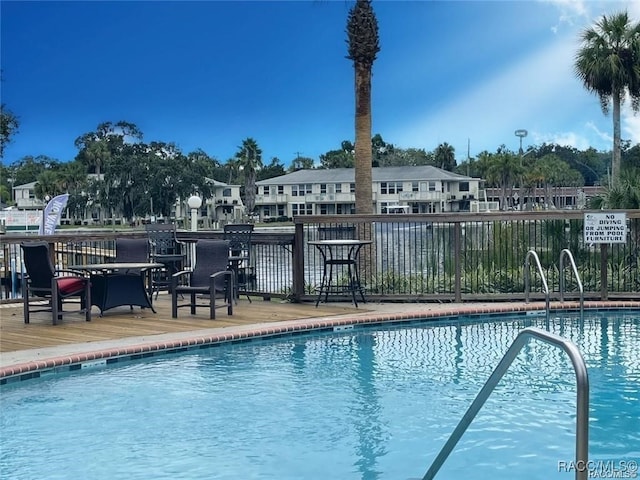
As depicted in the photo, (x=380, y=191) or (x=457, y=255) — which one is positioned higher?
(x=380, y=191)

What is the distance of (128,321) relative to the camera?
352 inches

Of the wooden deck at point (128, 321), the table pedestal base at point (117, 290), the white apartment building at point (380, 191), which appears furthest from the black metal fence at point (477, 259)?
the white apartment building at point (380, 191)

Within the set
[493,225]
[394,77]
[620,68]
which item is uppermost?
[394,77]

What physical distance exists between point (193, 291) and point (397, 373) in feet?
11.0

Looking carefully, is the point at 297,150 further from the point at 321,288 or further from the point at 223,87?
the point at 321,288

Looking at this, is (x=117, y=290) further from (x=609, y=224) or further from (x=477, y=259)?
(x=609, y=224)

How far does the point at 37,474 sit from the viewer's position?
431cm

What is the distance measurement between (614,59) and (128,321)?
22989 mm

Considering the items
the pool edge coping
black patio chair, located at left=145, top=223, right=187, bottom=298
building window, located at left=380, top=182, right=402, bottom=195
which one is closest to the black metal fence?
the pool edge coping

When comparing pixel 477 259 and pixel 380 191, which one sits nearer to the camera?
pixel 477 259

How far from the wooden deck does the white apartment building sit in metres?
54.8

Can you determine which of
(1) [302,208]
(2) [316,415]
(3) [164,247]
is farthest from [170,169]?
(2) [316,415]

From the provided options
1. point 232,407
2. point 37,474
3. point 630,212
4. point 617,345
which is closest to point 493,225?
point 630,212

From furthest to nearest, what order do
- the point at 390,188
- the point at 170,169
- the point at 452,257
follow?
the point at 170,169, the point at 390,188, the point at 452,257
